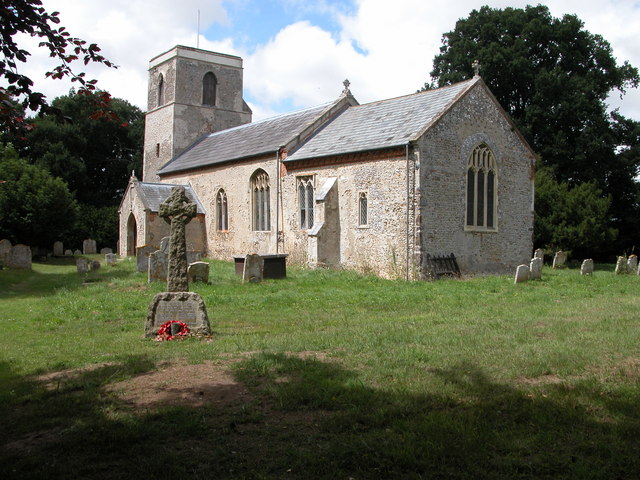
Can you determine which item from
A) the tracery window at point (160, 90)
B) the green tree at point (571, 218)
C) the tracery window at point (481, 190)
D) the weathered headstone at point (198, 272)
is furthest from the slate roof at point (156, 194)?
the green tree at point (571, 218)

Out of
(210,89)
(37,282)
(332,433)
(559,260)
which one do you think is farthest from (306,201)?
(332,433)

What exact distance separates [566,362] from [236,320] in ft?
18.7

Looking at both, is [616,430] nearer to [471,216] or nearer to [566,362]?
[566,362]

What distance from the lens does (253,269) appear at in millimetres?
17297

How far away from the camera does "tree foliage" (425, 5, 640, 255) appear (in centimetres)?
3294

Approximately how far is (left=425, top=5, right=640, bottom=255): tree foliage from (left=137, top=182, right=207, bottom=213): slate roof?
725 inches

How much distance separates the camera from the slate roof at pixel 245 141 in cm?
2534

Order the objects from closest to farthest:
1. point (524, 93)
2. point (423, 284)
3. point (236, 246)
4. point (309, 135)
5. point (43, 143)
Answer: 1. point (423, 284)
2. point (309, 135)
3. point (236, 246)
4. point (524, 93)
5. point (43, 143)

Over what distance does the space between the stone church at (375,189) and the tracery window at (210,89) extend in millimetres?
7708

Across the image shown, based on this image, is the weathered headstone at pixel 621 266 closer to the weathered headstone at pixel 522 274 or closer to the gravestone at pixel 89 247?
the weathered headstone at pixel 522 274

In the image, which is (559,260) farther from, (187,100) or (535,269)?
(187,100)

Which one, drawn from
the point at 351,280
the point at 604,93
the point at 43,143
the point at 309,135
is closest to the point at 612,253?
the point at 604,93

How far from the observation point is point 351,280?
17625 millimetres

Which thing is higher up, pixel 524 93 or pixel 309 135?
pixel 524 93
